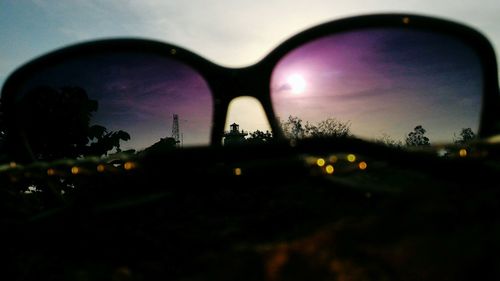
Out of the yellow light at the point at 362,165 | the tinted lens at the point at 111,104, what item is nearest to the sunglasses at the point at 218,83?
the tinted lens at the point at 111,104

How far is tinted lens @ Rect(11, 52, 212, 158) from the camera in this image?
211cm

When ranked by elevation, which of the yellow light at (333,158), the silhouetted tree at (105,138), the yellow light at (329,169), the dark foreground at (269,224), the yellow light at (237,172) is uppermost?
the silhouetted tree at (105,138)

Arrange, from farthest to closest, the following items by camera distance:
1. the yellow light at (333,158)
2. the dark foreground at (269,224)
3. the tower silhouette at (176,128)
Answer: the tower silhouette at (176,128) → the yellow light at (333,158) → the dark foreground at (269,224)

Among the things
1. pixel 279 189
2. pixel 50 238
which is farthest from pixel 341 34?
pixel 50 238

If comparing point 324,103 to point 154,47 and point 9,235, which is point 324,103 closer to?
point 154,47

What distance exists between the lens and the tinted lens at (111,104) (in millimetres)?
2109

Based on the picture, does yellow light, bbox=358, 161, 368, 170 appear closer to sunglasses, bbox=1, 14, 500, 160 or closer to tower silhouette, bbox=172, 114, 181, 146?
sunglasses, bbox=1, 14, 500, 160

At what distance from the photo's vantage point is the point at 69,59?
208 cm

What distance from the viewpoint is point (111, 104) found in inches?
96.5

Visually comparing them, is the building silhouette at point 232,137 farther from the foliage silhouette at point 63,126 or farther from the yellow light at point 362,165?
the foliage silhouette at point 63,126

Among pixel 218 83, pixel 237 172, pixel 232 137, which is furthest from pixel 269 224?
pixel 232 137

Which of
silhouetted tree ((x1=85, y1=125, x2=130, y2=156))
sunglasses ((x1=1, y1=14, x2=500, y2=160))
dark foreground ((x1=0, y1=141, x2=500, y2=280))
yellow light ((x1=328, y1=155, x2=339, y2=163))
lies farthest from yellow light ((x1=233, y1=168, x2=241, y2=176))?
silhouetted tree ((x1=85, y1=125, x2=130, y2=156))

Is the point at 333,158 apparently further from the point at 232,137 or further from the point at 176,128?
the point at 232,137

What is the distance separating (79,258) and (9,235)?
0.19m
